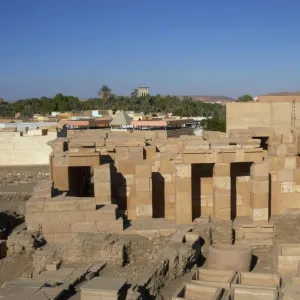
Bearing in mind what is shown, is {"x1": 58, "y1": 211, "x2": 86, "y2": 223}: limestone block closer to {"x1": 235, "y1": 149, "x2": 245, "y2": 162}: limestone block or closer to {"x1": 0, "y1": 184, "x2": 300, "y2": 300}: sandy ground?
{"x1": 0, "y1": 184, "x2": 300, "y2": 300}: sandy ground

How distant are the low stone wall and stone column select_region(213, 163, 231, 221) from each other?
12603 millimetres

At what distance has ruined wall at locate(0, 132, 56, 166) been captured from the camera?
27531 millimetres

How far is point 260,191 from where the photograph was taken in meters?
11.7

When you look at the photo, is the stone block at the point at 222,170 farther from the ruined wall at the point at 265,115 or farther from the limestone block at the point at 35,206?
the ruined wall at the point at 265,115

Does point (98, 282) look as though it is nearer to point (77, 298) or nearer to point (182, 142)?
point (77, 298)

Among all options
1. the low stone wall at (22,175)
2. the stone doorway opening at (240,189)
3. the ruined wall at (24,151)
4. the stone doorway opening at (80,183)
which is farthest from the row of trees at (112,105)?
the stone doorway opening at (240,189)

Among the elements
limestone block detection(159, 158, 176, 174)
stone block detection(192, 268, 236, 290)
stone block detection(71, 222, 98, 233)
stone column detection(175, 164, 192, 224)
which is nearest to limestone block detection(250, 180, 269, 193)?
stone column detection(175, 164, 192, 224)

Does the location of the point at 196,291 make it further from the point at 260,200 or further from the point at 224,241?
the point at 260,200

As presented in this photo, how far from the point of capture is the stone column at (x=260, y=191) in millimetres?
11625

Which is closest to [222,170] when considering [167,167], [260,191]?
[260,191]

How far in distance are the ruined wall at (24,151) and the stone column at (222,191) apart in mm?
17510

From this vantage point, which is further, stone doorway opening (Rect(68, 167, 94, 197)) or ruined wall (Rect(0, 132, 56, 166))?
ruined wall (Rect(0, 132, 56, 166))

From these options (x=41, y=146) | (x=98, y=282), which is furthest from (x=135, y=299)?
(x=41, y=146)

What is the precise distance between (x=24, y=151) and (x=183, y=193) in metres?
18.0
